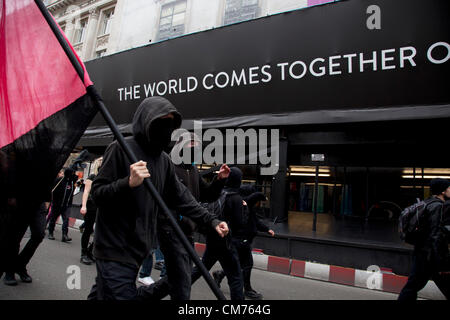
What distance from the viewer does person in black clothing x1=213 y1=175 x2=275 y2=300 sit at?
149 inches

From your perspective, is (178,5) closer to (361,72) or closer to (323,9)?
(323,9)

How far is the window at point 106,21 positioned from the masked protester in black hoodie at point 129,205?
1414 centimetres

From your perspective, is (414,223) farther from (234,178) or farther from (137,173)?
(137,173)

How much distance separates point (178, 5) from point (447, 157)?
31.0 ft

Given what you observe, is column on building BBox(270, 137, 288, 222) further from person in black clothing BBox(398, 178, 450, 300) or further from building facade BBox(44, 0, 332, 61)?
building facade BBox(44, 0, 332, 61)

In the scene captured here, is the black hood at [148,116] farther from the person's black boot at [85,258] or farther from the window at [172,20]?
the window at [172,20]

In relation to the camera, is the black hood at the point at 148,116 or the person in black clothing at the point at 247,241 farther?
the person in black clothing at the point at 247,241

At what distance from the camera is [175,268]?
2.37m

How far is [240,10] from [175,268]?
886 centimetres

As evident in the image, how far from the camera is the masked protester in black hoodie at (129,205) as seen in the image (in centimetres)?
173

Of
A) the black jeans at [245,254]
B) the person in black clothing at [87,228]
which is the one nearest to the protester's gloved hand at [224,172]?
the black jeans at [245,254]

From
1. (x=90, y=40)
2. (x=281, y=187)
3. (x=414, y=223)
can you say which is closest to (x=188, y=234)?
(x=414, y=223)
